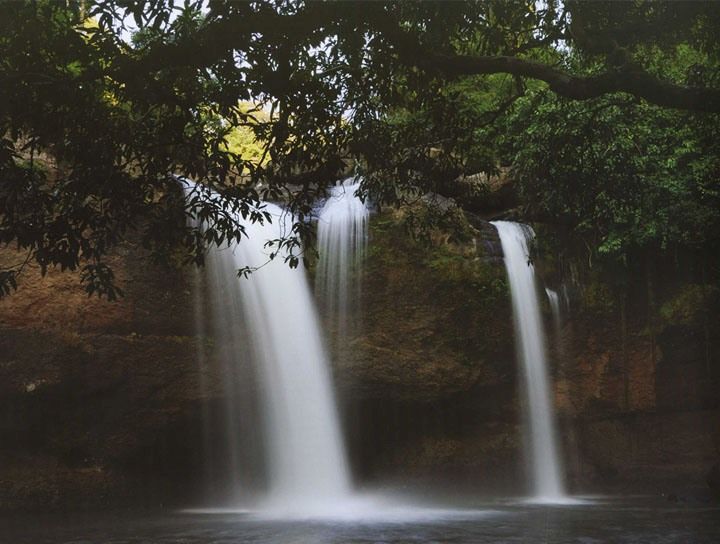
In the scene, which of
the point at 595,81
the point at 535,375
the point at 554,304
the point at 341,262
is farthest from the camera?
the point at 554,304

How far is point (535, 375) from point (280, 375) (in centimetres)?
482

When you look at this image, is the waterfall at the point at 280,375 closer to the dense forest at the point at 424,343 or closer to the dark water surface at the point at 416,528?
the dense forest at the point at 424,343

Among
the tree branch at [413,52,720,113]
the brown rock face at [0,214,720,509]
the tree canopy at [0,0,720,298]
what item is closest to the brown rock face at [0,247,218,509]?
the brown rock face at [0,214,720,509]

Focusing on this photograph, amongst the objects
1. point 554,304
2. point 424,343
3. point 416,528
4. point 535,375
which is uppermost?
point 554,304

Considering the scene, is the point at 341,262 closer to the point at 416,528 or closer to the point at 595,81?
the point at 416,528

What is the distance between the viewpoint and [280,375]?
14719mm

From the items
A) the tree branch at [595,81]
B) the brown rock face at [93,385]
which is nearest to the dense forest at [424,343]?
the brown rock face at [93,385]

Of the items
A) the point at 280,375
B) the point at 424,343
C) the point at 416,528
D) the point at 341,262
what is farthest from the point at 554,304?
the point at 416,528

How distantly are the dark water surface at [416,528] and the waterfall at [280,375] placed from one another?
1.67 m

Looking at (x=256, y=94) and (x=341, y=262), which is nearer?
(x=256, y=94)

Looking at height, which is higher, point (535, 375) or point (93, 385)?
point (535, 375)

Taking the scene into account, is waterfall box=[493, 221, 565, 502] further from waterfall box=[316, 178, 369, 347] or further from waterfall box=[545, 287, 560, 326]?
waterfall box=[316, 178, 369, 347]

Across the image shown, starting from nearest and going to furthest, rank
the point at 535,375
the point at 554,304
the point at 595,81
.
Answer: the point at 595,81, the point at 535,375, the point at 554,304

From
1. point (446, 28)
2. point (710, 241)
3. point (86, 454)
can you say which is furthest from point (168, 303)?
point (710, 241)
